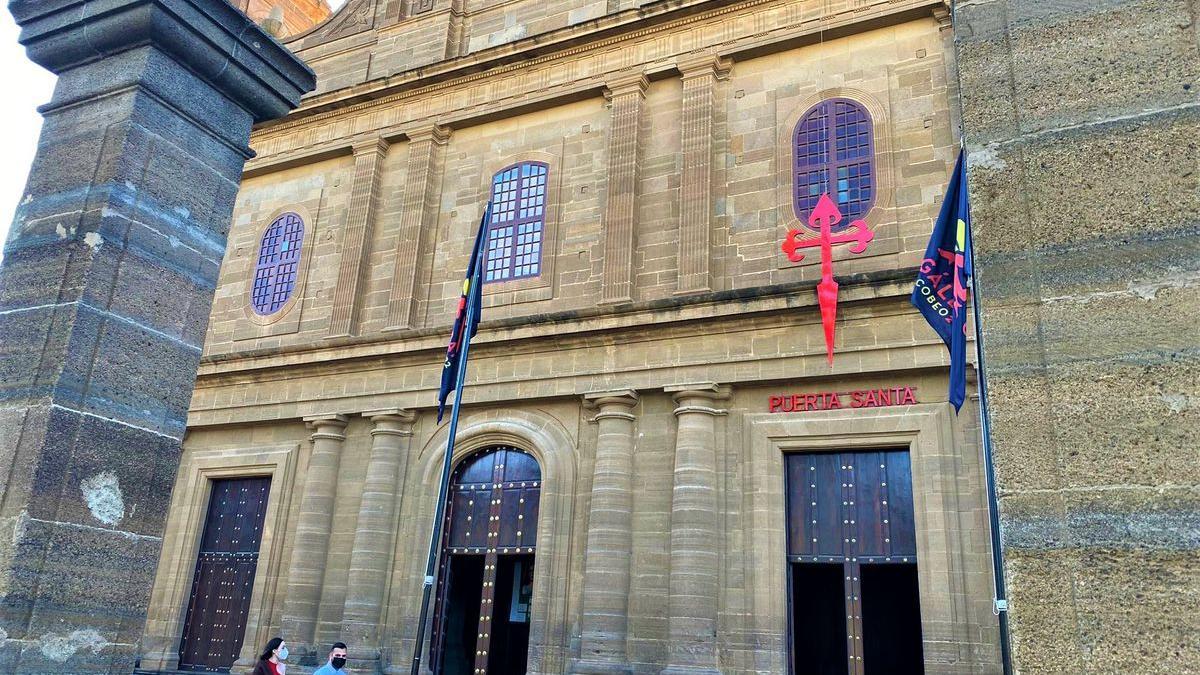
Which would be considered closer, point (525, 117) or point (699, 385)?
point (699, 385)

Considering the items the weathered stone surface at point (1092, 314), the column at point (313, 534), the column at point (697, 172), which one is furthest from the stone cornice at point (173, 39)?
the column at point (313, 534)

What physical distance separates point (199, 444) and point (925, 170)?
15.8 metres

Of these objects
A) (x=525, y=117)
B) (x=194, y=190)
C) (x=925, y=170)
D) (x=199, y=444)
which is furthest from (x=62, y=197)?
(x=199, y=444)

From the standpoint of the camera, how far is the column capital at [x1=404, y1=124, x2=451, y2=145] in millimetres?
19906

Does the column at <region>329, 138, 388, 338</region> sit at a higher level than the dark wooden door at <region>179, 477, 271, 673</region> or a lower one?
higher

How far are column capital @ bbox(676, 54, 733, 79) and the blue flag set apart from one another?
7909 millimetres

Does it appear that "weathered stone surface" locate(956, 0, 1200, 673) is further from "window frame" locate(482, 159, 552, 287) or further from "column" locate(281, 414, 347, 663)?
"column" locate(281, 414, 347, 663)

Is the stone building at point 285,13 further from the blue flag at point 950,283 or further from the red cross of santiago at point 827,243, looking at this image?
the blue flag at point 950,283

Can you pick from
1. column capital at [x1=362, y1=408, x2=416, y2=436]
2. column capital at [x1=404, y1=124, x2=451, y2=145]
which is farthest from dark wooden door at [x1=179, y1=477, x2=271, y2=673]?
column capital at [x1=404, y1=124, x2=451, y2=145]

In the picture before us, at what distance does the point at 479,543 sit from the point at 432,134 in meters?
8.83

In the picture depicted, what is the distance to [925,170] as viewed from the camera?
49.6 ft

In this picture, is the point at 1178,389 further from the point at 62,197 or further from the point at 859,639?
the point at 859,639

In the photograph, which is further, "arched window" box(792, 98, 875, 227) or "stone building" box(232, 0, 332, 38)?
"stone building" box(232, 0, 332, 38)

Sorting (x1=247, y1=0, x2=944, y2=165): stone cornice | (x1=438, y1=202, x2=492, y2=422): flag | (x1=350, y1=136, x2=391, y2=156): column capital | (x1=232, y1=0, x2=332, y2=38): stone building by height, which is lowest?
(x1=438, y1=202, x2=492, y2=422): flag
